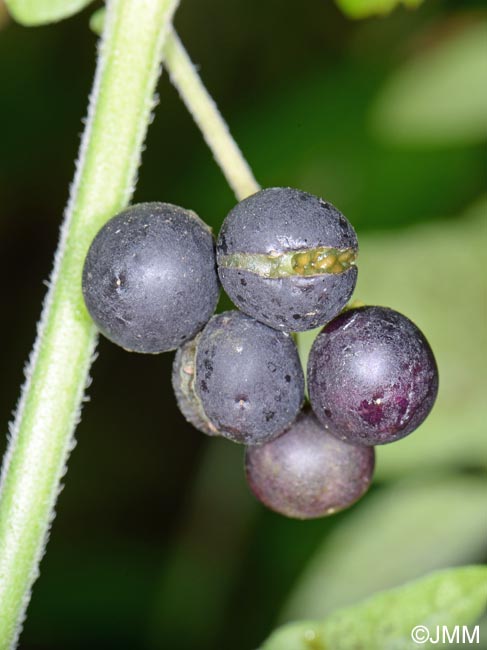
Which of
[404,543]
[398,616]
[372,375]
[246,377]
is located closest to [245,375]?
[246,377]

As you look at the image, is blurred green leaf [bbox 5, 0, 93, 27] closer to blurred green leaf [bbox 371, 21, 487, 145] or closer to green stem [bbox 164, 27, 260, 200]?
green stem [bbox 164, 27, 260, 200]

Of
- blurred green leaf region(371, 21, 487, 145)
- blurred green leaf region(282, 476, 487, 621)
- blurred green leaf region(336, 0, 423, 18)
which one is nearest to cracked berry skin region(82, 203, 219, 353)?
blurred green leaf region(336, 0, 423, 18)

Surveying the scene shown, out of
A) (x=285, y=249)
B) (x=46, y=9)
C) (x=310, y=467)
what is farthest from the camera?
(x=46, y=9)

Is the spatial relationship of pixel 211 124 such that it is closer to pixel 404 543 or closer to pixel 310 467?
pixel 310 467

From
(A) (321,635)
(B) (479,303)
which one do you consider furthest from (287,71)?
(A) (321,635)

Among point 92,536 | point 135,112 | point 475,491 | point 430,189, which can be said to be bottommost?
point 475,491

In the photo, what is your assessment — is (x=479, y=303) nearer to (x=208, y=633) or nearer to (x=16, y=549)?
(x=208, y=633)

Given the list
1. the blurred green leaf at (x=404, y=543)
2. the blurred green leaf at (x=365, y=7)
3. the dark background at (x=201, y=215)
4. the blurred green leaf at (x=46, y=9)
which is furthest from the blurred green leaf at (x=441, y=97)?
the blurred green leaf at (x=46, y=9)

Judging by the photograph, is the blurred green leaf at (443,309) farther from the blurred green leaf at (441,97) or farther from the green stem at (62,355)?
the green stem at (62,355)
